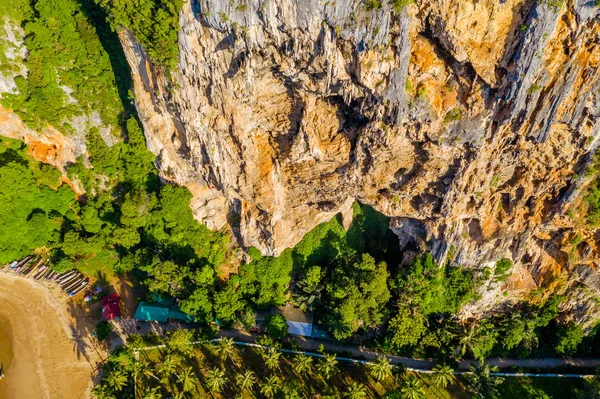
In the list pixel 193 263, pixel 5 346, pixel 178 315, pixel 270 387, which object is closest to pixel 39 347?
pixel 5 346

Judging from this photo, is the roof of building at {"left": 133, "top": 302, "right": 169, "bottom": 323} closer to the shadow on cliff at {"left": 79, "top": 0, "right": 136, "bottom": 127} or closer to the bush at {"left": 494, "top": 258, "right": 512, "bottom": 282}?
the shadow on cliff at {"left": 79, "top": 0, "right": 136, "bottom": 127}

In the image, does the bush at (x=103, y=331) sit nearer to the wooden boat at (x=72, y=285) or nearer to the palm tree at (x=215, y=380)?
the wooden boat at (x=72, y=285)

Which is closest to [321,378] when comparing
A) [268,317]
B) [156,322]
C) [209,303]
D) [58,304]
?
[268,317]

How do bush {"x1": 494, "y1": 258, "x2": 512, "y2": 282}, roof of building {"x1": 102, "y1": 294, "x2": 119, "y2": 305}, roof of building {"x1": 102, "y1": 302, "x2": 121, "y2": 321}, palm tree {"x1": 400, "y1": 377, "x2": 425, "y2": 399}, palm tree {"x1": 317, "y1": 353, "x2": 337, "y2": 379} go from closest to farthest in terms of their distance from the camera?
palm tree {"x1": 400, "y1": 377, "x2": 425, "y2": 399}, bush {"x1": 494, "y1": 258, "x2": 512, "y2": 282}, palm tree {"x1": 317, "y1": 353, "x2": 337, "y2": 379}, roof of building {"x1": 102, "y1": 302, "x2": 121, "y2": 321}, roof of building {"x1": 102, "y1": 294, "x2": 119, "y2": 305}

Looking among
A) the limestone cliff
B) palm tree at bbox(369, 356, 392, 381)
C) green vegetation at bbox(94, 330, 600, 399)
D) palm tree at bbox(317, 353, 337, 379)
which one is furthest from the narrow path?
the limestone cliff

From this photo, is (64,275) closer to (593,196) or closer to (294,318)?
(294,318)

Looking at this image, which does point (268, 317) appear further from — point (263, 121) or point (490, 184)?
point (490, 184)

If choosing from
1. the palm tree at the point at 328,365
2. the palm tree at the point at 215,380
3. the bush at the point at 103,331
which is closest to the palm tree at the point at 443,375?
the palm tree at the point at 328,365
